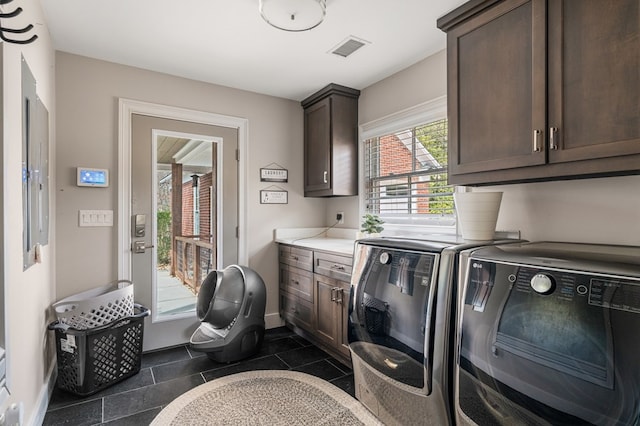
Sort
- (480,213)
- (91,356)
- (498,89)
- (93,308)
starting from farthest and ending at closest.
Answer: (93,308) < (91,356) < (480,213) < (498,89)

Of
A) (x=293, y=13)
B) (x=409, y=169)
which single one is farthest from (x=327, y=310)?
(x=293, y=13)

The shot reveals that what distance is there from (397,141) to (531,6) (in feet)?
4.91

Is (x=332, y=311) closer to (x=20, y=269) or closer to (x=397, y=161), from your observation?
(x=397, y=161)

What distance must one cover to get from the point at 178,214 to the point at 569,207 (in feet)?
9.51

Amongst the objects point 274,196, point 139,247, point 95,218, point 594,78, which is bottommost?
point 139,247

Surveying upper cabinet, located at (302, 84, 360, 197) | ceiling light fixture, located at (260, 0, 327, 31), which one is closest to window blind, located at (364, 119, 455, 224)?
upper cabinet, located at (302, 84, 360, 197)

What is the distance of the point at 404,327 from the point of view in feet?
5.32

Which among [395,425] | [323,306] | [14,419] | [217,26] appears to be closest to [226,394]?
[323,306]

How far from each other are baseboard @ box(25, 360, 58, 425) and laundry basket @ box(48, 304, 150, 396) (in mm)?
66

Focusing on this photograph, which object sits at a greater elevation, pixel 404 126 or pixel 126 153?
pixel 404 126

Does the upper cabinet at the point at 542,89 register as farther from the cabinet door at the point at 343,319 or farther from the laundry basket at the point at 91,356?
the laundry basket at the point at 91,356

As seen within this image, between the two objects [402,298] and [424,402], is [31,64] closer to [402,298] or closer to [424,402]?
[402,298]

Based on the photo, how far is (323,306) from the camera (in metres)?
2.76

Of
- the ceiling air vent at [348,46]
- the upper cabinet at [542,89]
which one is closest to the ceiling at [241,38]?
the ceiling air vent at [348,46]
